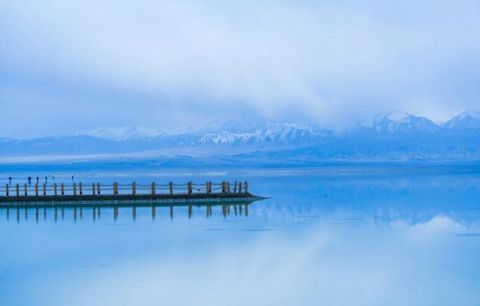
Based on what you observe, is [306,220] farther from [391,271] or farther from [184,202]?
[391,271]

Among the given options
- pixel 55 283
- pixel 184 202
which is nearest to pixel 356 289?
pixel 55 283

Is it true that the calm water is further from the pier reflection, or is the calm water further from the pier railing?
the pier railing

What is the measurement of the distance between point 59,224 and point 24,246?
7.93m

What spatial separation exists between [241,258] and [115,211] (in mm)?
19478

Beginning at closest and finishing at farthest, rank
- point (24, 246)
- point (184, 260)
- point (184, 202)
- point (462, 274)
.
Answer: point (462, 274) → point (184, 260) → point (24, 246) → point (184, 202)

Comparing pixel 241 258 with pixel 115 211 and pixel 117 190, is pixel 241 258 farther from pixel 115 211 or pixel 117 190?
pixel 117 190

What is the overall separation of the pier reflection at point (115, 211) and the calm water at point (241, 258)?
119 mm

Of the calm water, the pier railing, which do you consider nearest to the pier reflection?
the calm water

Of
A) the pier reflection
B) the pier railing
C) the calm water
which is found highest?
the pier railing

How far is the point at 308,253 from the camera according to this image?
26.2 metres

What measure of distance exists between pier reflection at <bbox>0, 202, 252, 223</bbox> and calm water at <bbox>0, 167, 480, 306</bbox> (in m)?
0.12

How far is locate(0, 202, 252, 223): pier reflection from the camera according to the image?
3947 centimetres

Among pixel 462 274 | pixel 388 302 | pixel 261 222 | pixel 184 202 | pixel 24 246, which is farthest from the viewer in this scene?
pixel 184 202

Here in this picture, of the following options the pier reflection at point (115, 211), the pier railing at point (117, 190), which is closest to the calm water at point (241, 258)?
the pier reflection at point (115, 211)
